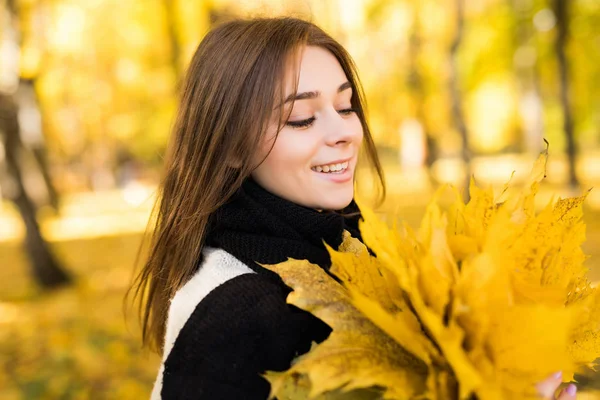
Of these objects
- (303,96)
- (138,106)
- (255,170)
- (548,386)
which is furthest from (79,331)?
(138,106)

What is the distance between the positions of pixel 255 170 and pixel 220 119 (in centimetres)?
18

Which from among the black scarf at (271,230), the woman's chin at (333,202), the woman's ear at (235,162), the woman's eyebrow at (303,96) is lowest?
the black scarf at (271,230)

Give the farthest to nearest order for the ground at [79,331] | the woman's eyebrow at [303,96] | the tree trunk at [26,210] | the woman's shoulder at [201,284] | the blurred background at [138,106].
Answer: the tree trunk at [26,210] < the blurred background at [138,106] < the ground at [79,331] < the woman's eyebrow at [303,96] < the woman's shoulder at [201,284]

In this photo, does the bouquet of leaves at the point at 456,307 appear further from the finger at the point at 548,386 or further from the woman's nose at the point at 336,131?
the woman's nose at the point at 336,131

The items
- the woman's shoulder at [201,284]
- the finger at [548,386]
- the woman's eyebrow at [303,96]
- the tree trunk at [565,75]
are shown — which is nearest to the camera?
the finger at [548,386]

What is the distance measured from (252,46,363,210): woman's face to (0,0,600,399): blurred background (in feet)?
1.86

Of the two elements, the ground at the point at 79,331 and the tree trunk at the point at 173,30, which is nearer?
the ground at the point at 79,331

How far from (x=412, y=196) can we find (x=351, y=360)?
19.6 metres

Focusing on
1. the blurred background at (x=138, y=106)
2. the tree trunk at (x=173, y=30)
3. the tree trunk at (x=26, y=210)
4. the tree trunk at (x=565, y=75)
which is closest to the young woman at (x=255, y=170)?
the blurred background at (x=138, y=106)

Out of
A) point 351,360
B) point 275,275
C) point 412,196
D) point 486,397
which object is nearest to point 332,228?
point 275,275

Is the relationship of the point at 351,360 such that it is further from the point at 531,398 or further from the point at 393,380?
the point at 531,398

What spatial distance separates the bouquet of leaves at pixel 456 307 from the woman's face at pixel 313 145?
16.6 inches

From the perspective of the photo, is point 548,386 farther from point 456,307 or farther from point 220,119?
point 220,119

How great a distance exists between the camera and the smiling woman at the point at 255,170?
1556mm
